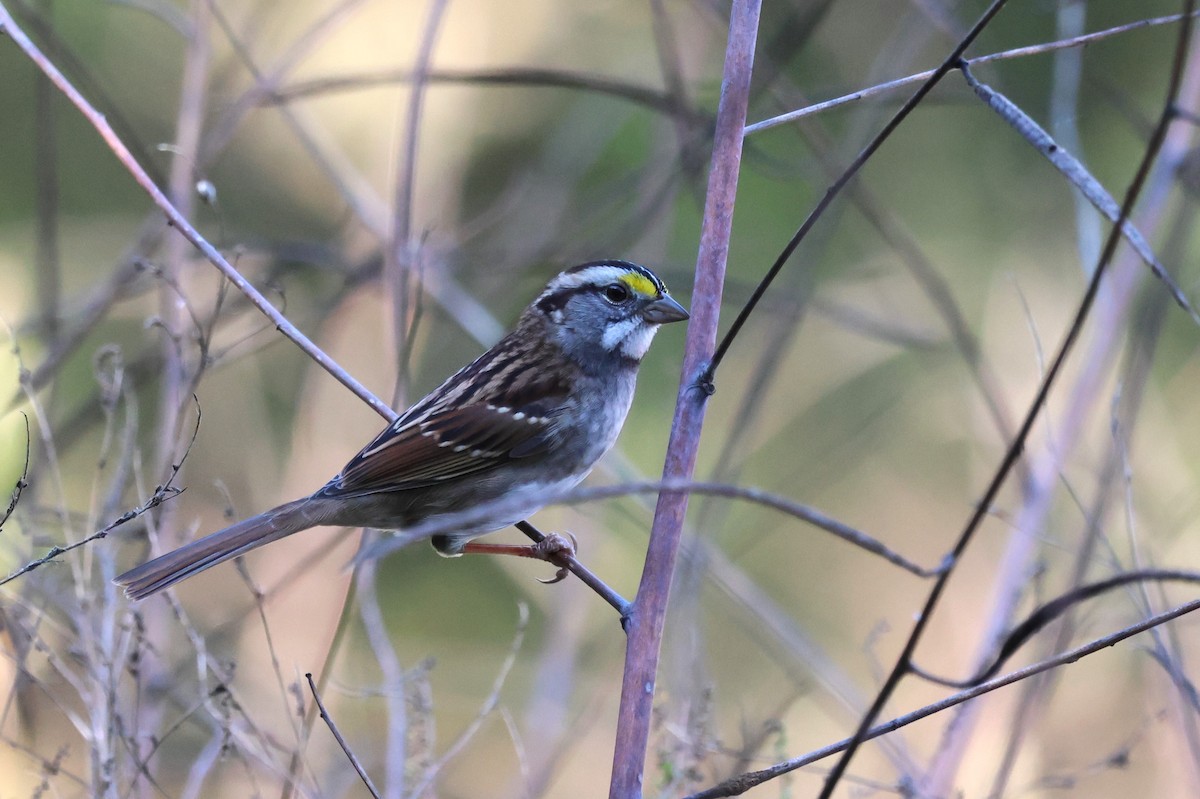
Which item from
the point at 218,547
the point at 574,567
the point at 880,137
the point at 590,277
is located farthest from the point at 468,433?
the point at 880,137

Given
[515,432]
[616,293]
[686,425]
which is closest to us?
[686,425]

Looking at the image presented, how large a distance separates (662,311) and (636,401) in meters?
3.11

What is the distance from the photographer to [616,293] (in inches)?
144

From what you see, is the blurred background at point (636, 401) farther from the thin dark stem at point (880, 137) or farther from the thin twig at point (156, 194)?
the thin dark stem at point (880, 137)

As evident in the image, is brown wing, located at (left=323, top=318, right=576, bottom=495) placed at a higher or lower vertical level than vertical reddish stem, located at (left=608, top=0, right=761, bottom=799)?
higher

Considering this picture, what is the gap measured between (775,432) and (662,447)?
74 centimetres

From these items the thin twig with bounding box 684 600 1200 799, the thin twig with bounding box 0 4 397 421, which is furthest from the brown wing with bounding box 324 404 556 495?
the thin twig with bounding box 684 600 1200 799

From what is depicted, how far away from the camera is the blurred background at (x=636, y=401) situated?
3166 millimetres

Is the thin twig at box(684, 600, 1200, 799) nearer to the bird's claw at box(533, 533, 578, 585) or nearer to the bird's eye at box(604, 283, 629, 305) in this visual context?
the bird's claw at box(533, 533, 578, 585)

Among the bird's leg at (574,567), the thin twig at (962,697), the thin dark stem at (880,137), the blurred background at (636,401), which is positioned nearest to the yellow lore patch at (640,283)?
the blurred background at (636,401)

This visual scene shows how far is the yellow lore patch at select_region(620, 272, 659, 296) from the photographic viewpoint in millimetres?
3580

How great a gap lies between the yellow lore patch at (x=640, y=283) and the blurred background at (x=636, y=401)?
1.39 ft

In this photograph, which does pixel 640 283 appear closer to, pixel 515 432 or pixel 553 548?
pixel 515 432

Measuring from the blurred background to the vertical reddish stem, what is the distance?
0.70 metres
